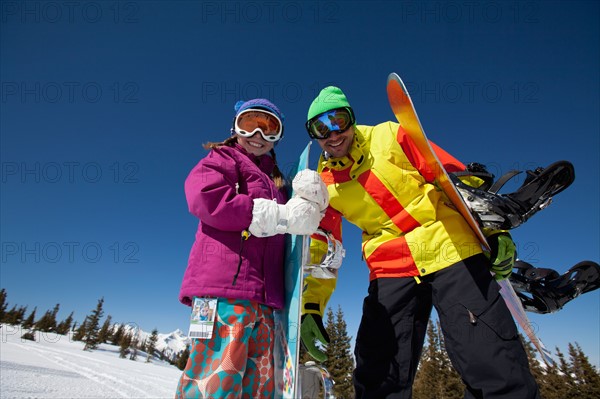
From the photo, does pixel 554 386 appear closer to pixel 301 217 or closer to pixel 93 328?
pixel 301 217

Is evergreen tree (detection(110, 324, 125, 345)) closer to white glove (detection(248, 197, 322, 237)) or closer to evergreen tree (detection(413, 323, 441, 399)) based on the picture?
evergreen tree (detection(413, 323, 441, 399))

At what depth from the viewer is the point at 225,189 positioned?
2.22 m

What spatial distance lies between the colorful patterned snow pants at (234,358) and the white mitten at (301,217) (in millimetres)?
640

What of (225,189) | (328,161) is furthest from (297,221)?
(328,161)

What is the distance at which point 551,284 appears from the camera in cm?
272

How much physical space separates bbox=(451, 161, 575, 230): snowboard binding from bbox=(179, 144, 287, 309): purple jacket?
168cm

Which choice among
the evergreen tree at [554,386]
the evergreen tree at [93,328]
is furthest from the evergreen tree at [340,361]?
the evergreen tree at [93,328]

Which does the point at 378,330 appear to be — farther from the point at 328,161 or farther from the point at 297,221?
the point at 328,161

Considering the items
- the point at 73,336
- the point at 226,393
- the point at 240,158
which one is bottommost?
the point at 73,336

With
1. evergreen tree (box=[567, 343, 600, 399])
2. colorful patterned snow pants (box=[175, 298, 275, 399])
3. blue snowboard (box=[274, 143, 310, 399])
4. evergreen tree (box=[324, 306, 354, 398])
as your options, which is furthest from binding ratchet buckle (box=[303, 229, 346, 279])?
evergreen tree (box=[567, 343, 600, 399])

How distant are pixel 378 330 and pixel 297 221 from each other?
122cm

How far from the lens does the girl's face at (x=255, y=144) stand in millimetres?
2908

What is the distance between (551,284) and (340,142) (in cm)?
237

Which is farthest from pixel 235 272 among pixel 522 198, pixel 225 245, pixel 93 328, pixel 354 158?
pixel 93 328
